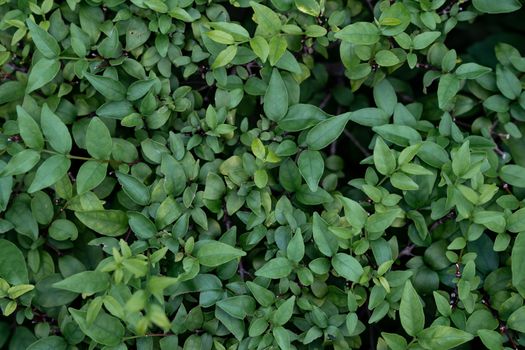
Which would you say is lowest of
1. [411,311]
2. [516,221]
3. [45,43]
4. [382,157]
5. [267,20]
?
[411,311]

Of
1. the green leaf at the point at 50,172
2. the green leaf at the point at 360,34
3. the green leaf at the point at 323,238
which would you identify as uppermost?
the green leaf at the point at 360,34

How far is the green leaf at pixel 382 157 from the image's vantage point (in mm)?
1663

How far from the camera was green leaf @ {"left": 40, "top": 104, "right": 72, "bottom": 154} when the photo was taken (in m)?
1.64

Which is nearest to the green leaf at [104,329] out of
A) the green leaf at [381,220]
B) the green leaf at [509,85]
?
the green leaf at [381,220]

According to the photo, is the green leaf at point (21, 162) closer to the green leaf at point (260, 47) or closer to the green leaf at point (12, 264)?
the green leaf at point (12, 264)

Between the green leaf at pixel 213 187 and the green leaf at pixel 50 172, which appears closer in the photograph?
the green leaf at pixel 50 172

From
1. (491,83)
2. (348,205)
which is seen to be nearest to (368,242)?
(348,205)

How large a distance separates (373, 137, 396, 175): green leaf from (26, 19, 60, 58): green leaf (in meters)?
0.93

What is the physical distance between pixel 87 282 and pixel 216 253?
0.32m

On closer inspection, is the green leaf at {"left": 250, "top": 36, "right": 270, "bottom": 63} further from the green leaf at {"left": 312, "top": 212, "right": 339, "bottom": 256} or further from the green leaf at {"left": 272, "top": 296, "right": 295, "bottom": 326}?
the green leaf at {"left": 272, "top": 296, "right": 295, "bottom": 326}

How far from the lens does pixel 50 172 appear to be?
163 cm

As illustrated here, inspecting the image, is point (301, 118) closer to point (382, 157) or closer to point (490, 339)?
point (382, 157)

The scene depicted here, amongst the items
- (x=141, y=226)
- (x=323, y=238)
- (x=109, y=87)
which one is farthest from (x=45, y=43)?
(x=323, y=238)

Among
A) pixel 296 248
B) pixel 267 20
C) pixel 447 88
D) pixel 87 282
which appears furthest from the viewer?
pixel 447 88
